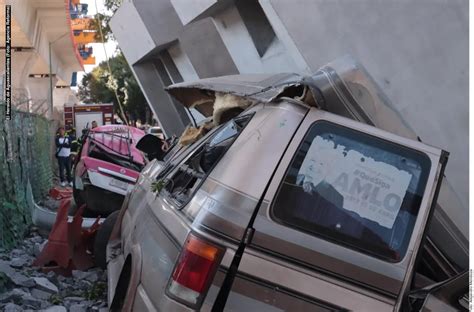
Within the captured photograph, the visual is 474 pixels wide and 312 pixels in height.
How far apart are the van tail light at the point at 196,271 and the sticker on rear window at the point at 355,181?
1.69 ft

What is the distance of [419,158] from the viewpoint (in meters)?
2.73

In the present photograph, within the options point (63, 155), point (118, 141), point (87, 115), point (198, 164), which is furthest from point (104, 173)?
point (87, 115)

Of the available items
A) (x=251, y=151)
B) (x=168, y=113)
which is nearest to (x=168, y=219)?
(x=251, y=151)

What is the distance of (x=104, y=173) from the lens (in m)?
9.06

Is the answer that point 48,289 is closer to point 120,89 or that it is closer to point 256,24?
point 256,24

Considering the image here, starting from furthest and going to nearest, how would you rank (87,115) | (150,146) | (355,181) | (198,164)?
(87,115) → (150,146) → (198,164) → (355,181)

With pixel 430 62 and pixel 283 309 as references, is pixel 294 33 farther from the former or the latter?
pixel 283 309

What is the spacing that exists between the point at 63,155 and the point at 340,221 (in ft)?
48.7

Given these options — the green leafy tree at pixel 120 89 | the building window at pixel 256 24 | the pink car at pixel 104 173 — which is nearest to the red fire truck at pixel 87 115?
the green leafy tree at pixel 120 89

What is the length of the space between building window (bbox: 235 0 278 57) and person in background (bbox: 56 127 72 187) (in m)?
7.86

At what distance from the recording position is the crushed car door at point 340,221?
2.53 meters

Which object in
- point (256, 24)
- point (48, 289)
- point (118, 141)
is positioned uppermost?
point (256, 24)

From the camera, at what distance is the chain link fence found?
287 inches

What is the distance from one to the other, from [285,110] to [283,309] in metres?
0.91
